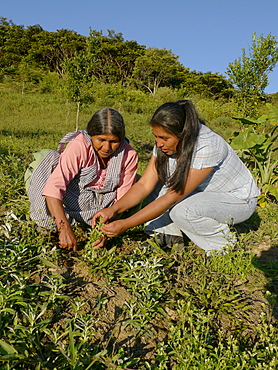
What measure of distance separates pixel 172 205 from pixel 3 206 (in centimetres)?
149

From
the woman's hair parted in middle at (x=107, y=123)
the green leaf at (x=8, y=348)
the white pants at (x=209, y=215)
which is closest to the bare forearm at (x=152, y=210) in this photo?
the white pants at (x=209, y=215)

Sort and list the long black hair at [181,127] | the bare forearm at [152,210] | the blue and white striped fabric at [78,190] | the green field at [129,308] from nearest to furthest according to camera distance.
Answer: the green field at [129,308] → the long black hair at [181,127] → the bare forearm at [152,210] → the blue and white striped fabric at [78,190]

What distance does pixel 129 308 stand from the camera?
5.69ft

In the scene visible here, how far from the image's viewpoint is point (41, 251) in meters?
2.03

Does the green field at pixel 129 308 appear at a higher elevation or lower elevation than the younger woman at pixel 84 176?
lower

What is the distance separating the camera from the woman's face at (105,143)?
224 cm

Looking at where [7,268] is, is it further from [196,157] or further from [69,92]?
[69,92]

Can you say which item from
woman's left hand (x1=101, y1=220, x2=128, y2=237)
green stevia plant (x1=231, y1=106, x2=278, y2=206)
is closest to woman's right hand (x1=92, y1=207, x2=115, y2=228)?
woman's left hand (x1=101, y1=220, x2=128, y2=237)

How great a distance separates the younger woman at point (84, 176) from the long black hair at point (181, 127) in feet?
1.20

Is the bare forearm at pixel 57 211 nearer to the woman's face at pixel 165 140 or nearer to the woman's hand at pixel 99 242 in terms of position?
the woman's hand at pixel 99 242

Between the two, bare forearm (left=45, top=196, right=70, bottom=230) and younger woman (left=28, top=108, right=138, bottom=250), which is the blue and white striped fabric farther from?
bare forearm (left=45, top=196, right=70, bottom=230)

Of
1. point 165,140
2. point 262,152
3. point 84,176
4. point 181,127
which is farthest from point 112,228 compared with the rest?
point 262,152

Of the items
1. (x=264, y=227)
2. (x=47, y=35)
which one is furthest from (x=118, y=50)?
(x=264, y=227)

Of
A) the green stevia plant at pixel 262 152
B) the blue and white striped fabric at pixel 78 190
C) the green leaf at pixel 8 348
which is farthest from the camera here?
the green stevia plant at pixel 262 152
